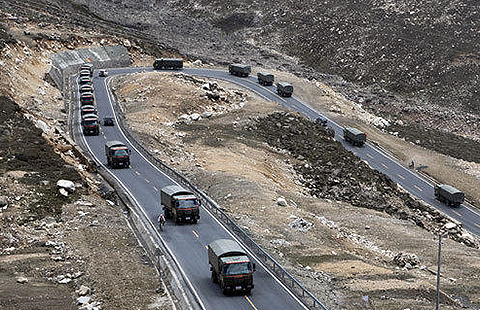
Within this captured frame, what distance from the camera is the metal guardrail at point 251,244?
32.1 metres

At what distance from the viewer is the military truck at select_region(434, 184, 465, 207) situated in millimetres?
66250

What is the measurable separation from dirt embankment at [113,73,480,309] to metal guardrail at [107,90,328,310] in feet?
3.53

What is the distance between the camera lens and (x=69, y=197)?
147 feet

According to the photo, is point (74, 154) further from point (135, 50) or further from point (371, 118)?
point (135, 50)

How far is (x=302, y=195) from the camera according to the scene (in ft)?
196

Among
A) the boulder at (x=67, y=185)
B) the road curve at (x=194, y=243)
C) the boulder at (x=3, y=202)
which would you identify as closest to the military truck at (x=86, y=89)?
the road curve at (x=194, y=243)

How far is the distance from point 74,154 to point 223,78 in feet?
157

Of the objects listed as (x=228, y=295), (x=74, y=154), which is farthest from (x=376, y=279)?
(x=74, y=154)

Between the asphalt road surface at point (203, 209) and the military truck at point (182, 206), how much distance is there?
64 centimetres

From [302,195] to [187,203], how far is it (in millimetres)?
19101

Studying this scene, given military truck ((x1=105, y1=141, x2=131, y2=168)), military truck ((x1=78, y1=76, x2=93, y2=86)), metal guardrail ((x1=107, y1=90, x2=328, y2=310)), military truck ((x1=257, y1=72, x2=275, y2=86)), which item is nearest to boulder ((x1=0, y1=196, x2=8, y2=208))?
metal guardrail ((x1=107, y1=90, x2=328, y2=310))

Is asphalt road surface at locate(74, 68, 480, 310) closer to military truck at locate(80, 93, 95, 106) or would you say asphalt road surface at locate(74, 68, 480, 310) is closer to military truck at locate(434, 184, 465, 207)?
military truck at locate(434, 184, 465, 207)

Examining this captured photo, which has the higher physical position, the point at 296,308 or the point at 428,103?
the point at 296,308

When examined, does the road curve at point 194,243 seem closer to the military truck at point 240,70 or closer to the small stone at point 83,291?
the small stone at point 83,291
